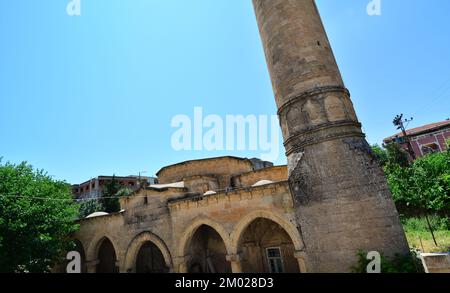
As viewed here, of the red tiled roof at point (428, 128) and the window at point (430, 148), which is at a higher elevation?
the red tiled roof at point (428, 128)

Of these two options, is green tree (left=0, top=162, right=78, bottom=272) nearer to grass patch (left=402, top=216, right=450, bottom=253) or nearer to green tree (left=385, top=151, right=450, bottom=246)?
grass patch (left=402, top=216, right=450, bottom=253)

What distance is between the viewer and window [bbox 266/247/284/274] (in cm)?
1235

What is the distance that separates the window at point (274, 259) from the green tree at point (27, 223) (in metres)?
9.95

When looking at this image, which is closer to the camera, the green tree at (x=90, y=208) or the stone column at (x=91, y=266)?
the stone column at (x=91, y=266)

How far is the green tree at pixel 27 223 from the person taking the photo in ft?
32.0

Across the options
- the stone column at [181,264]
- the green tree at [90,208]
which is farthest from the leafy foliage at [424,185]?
the green tree at [90,208]

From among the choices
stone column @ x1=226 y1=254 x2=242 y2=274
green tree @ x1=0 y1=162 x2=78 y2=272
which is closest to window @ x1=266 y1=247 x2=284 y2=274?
stone column @ x1=226 y1=254 x2=242 y2=274

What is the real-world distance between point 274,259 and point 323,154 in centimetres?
687

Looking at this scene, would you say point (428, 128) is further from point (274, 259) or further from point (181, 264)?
point (181, 264)

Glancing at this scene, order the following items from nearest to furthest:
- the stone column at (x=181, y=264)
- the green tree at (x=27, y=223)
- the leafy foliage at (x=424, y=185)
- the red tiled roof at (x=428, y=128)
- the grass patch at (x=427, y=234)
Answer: the green tree at (x=27, y=223) → the stone column at (x=181, y=264) → the grass patch at (x=427, y=234) → the leafy foliage at (x=424, y=185) → the red tiled roof at (x=428, y=128)

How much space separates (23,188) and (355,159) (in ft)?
46.1

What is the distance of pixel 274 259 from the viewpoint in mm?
12500

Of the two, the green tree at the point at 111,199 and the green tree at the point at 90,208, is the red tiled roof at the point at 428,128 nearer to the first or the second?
the green tree at the point at 111,199
